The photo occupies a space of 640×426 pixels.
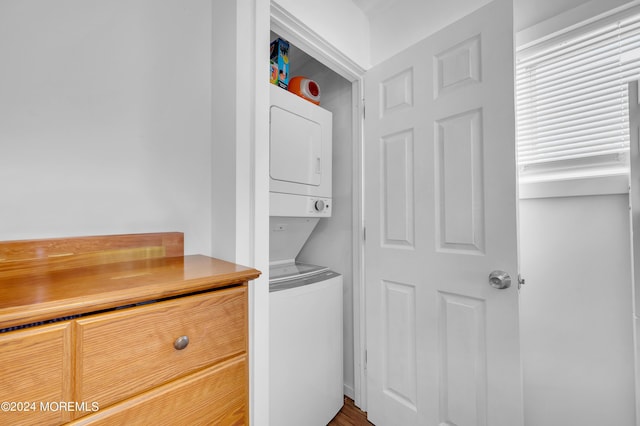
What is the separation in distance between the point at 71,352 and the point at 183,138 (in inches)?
34.3

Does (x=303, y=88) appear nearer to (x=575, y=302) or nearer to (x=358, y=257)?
(x=358, y=257)

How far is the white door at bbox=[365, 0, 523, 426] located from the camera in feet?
3.75

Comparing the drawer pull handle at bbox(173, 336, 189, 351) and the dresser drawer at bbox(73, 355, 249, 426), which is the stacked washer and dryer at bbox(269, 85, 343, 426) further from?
the drawer pull handle at bbox(173, 336, 189, 351)

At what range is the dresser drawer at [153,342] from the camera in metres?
0.56

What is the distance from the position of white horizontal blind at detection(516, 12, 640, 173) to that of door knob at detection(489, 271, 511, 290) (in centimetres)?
59

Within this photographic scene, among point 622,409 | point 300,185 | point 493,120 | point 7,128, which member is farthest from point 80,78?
point 622,409

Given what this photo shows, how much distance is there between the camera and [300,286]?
1.46 m

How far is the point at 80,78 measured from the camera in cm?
93

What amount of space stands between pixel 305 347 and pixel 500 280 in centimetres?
101

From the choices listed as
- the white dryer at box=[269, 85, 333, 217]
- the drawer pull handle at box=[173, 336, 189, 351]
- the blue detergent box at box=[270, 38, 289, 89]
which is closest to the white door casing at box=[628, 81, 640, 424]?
the white dryer at box=[269, 85, 333, 217]

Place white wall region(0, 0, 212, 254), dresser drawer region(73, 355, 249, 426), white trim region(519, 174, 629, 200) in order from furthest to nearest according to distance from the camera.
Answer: white trim region(519, 174, 629, 200) → white wall region(0, 0, 212, 254) → dresser drawer region(73, 355, 249, 426)

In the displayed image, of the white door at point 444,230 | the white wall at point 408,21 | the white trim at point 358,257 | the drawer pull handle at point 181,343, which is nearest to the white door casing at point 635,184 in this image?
the white door at point 444,230

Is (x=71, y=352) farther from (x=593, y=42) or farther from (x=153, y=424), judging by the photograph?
(x=593, y=42)

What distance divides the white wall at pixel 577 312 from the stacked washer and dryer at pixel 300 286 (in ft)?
3.32
